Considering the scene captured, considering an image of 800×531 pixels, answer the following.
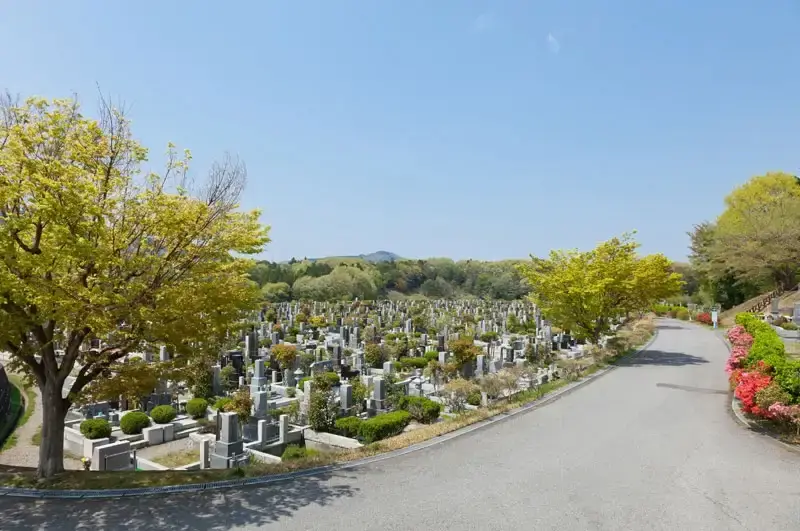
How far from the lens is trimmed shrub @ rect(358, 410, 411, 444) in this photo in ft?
40.3

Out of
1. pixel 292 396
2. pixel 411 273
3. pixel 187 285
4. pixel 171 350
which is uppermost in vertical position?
pixel 411 273

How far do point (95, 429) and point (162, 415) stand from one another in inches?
70.0

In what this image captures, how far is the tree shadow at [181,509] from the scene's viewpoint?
21.2ft

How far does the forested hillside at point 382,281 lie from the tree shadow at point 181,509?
55683mm

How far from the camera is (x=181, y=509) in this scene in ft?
22.6

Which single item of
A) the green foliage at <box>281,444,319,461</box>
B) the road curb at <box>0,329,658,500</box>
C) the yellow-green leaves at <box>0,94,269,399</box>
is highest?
the yellow-green leaves at <box>0,94,269,399</box>

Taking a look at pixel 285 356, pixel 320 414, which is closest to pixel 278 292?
pixel 285 356

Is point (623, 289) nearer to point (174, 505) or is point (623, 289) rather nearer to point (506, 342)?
point (506, 342)

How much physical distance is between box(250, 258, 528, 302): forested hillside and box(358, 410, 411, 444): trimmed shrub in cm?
5119

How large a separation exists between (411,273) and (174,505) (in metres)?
88.8

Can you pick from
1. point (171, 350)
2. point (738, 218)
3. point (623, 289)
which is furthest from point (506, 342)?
point (738, 218)

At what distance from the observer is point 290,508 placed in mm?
6898

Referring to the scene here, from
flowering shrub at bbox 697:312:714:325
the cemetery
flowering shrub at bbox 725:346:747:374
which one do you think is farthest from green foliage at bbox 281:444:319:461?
flowering shrub at bbox 697:312:714:325

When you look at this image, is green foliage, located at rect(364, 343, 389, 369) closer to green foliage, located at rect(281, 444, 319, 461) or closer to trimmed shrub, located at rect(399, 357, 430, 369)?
trimmed shrub, located at rect(399, 357, 430, 369)
